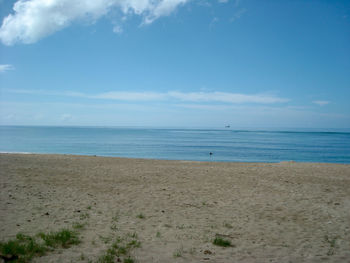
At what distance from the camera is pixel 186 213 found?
336 inches

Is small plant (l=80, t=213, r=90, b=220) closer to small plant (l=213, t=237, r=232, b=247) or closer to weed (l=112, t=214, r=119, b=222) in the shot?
weed (l=112, t=214, r=119, b=222)

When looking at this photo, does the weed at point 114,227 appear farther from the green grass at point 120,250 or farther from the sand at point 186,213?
the green grass at point 120,250

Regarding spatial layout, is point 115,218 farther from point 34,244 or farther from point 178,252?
point 178,252

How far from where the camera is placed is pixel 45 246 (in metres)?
5.58

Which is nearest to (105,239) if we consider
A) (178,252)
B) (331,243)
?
(178,252)

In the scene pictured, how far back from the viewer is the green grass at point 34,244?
5012 mm

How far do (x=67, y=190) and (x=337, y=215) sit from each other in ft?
32.1

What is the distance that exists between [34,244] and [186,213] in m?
4.43

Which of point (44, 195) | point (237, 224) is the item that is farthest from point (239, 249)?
point (44, 195)

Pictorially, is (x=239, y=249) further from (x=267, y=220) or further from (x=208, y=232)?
(x=267, y=220)

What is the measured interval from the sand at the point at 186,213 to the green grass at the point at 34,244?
9.8 inches

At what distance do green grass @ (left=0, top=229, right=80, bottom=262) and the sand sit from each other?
9.8 inches

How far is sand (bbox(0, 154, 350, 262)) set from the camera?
5.74 meters

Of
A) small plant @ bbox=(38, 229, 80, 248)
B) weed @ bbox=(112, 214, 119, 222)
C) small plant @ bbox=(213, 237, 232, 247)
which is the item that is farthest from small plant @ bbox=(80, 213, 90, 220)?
small plant @ bbox=(213, 237, 232, 247)
